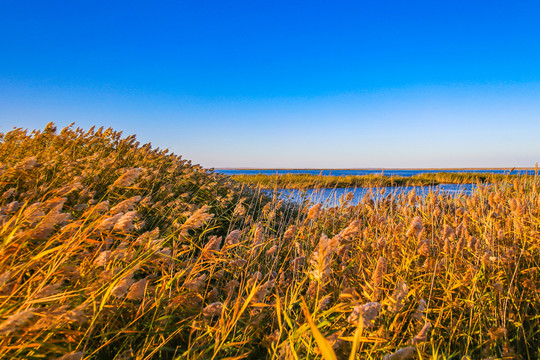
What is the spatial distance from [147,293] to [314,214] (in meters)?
1.01

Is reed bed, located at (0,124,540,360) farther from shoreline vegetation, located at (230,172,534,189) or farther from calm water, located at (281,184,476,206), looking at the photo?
shoreline vegetation, located at (230,172,534,189)

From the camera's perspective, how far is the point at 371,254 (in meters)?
2.57

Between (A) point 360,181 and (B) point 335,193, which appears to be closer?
(B) point 335,193

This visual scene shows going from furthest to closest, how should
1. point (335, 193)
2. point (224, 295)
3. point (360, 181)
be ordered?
point (360, 181) → point (335, 193) → point (224, 295)

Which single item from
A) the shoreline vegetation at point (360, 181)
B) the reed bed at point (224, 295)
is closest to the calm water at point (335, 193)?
the shoreline vegetation at point (360, 181)

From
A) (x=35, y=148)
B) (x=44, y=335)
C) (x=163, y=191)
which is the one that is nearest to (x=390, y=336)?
(x=44, y=335)

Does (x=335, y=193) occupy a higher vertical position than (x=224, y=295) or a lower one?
higher

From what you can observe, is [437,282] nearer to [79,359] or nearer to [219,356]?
[219,356]

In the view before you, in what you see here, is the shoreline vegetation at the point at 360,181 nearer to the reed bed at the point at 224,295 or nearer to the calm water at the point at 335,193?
the calm water at the point at 335,193

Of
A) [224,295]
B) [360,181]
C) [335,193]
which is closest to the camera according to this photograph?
[224,295]

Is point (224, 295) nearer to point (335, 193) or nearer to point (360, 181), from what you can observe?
point (335, 193)

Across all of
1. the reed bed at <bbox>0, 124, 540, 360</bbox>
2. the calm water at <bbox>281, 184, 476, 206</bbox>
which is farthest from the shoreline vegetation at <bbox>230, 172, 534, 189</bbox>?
the reed bed at <bbox>0, 124, 540, 360</bbox>

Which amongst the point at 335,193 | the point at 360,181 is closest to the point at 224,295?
the point at 335,193

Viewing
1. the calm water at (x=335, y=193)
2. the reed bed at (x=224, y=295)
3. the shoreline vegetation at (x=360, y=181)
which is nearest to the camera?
the reed bed at (x=224, y=295)
